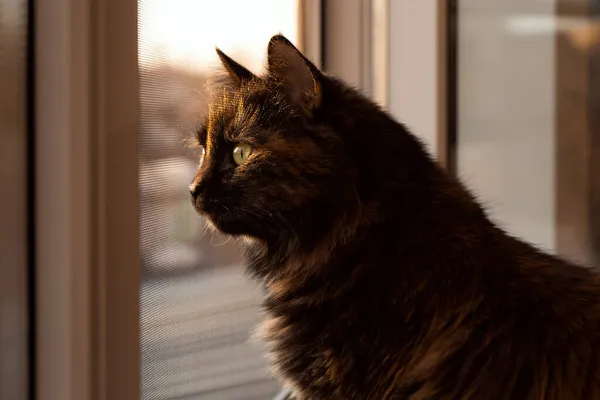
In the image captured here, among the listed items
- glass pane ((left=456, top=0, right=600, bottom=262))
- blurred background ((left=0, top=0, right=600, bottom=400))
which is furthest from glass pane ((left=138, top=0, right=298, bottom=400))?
glass pane ((left=456, top=0, right=600, bottom=262))

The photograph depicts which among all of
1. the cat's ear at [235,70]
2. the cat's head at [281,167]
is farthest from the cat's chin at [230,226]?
the cat's ear at [235,70]

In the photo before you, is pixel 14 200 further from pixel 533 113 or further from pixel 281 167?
pixel 533 113

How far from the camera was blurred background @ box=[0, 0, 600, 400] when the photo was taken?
84 cm

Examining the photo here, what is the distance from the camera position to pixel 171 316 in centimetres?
117

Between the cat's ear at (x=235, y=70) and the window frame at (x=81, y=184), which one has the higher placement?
the cat's ear at (x=235, y=70)

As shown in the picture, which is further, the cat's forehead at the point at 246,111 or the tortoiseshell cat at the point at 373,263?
the cat's forehead at the point at 246,111

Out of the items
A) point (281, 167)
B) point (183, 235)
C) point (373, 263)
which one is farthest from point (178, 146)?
point (373, 263)

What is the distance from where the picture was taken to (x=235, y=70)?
1051 mm

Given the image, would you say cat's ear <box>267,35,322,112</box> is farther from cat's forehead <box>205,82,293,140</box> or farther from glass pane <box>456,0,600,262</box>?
glass pane <box>456,0,600,262</box>

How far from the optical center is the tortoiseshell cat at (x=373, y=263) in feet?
2.87

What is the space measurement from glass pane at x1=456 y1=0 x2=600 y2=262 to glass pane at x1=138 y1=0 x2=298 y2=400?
848mm

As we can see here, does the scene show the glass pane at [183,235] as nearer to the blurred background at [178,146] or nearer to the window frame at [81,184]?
the blurred background at [178,146]

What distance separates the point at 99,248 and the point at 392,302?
39 centimetres

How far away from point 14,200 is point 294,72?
404 mm
